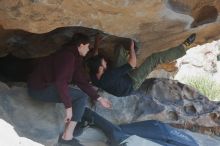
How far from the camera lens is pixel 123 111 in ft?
22.0

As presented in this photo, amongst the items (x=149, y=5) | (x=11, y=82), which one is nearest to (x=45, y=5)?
(x=149, y=5)

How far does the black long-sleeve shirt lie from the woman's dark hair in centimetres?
8

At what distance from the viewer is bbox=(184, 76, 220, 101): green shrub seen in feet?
44.8

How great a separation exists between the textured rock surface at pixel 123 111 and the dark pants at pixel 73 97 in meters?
0.22

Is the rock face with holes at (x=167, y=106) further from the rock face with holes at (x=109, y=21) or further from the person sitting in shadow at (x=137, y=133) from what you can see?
the rock face with holes at (x=109, y=21)

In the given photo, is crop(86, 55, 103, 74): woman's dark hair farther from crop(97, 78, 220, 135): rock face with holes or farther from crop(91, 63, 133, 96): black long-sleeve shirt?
crop(97, 78, 220, 135): rock face with holes

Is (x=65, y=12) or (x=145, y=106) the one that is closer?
(x=65, y=12)

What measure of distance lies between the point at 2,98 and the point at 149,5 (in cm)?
187

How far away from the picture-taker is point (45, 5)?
487 centimetres

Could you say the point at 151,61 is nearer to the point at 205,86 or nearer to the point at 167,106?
the point at 167,106

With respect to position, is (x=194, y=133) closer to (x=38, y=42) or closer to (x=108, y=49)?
(x=108, y=49)

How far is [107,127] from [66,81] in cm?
117

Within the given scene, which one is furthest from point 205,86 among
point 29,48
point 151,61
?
point 29,48

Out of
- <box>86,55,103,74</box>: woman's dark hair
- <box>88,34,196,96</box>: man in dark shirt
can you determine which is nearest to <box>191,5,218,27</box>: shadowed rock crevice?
<box>88,34,196,96</box>: man in dark shirt
